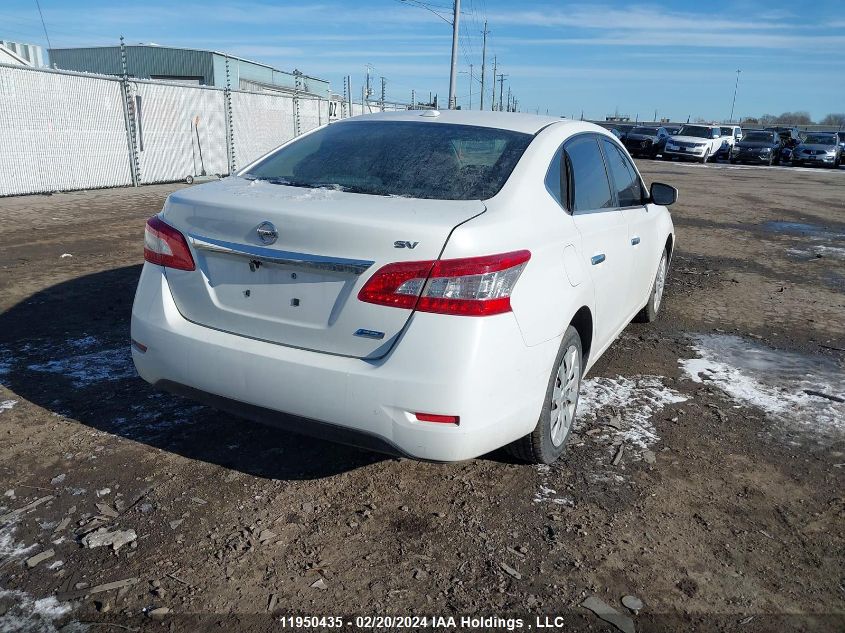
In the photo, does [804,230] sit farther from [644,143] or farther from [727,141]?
[727,141]

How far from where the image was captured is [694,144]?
3262 cm

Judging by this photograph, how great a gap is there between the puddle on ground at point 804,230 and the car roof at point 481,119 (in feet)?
32.0

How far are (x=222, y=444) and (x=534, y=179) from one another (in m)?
2.05

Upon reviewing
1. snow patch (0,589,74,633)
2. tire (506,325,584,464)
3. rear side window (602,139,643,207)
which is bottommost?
snow patch (0,589,74,633)

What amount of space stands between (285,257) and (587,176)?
1.96 m

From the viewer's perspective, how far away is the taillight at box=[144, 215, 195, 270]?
2943 mm

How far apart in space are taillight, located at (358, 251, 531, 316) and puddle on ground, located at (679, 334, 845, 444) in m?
2.43

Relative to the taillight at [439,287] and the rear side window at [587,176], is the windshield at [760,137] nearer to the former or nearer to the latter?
the rear side window at [587,176]

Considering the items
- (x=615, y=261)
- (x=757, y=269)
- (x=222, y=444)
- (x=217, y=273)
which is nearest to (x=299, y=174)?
(x=217, y=273)

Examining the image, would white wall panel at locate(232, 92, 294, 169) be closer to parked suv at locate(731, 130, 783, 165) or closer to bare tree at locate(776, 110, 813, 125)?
parked suv at locate(731, 130, 783, 165)

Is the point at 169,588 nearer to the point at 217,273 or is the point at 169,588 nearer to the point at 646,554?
the point at 217,273

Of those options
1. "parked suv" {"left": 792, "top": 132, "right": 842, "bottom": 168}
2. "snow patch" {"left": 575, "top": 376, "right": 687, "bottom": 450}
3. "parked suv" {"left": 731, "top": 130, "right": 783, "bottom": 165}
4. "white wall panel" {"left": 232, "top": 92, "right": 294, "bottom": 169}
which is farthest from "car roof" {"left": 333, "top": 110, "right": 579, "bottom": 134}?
"parked suv" {"left": 792, "top": 132, "right": 842, "bottom": 168}

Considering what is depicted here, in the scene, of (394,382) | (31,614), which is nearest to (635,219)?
(394,382)

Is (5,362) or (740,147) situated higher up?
(740,147)
